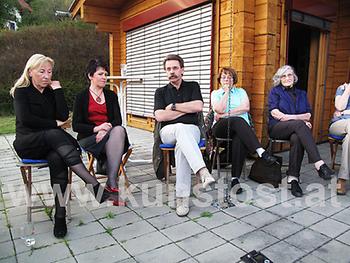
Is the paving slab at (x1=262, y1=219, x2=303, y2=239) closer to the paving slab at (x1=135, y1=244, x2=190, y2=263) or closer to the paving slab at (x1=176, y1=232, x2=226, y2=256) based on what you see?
the paving slab at (x1=176, y1=232, x2=226, y2=256)

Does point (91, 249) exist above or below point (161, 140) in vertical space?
below

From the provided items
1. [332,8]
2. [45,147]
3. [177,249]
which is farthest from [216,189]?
[332,8]

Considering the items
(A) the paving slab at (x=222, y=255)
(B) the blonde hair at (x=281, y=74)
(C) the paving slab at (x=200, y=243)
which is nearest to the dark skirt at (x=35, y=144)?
(C) the paving slab at (x=200, y=243)

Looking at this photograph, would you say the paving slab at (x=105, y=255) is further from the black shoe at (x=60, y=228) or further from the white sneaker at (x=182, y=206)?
the white sneaker at (x=182, y=206)

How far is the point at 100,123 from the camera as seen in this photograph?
2.71 m

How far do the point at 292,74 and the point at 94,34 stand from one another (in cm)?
1046

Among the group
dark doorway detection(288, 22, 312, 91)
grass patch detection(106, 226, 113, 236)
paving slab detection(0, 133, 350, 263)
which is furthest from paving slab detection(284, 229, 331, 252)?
dark doorway detection(288, 22, 312, 91)

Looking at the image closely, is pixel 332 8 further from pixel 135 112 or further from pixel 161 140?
pixel 135 112

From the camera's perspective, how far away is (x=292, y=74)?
3.16m

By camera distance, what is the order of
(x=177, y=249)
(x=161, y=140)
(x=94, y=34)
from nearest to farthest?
(x=177, y=249), (x=161, y=140), (x=94, y=34)

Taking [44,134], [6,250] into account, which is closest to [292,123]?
[44,134]

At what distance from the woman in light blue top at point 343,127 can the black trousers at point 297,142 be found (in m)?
0.30

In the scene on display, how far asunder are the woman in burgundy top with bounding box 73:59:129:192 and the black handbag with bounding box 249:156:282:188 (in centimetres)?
131

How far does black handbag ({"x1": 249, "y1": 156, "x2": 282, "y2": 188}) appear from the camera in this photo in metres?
2.95
